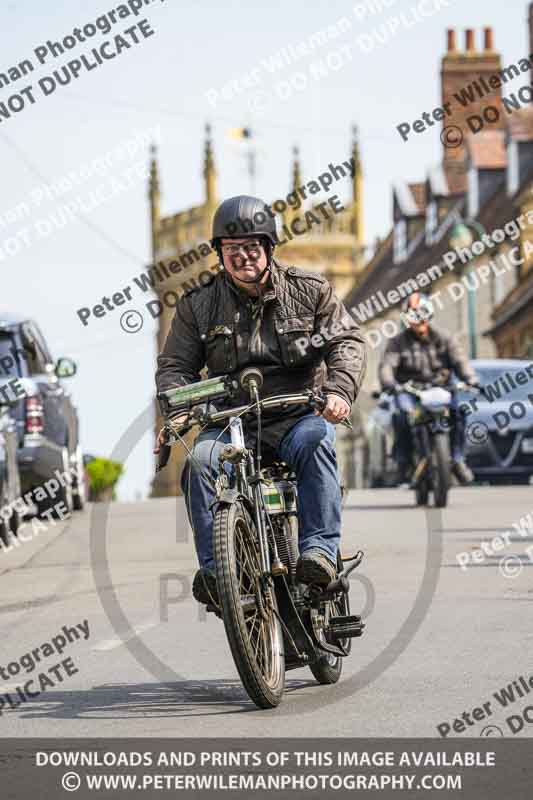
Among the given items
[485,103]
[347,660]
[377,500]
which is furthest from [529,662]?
[485,103]

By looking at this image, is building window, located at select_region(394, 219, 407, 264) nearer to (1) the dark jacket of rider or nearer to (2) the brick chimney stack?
(2) the brick chimney stack

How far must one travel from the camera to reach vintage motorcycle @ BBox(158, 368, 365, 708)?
7.04 m

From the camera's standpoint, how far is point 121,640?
9867 millimetres

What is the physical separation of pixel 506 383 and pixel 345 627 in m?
21.2

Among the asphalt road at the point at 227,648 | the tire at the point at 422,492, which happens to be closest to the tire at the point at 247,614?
the asphalt road at the point at 227,648

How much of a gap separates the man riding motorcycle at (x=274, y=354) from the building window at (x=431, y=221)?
61.1 meters

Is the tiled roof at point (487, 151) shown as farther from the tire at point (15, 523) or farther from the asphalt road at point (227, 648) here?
the asphalt road at point (227, 648)

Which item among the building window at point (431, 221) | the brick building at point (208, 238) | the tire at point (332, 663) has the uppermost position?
the brick building at point (208, 238)

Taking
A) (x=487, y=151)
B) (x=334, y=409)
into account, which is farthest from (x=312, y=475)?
(x=487, y=151)

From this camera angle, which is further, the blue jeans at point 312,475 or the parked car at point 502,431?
the parked car at point 502,431

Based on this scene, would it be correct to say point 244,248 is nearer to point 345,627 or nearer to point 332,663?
point 345,627

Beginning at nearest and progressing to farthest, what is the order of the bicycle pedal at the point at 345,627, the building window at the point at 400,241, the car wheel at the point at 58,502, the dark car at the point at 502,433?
1. the bicycle pedal at the point at 345,627
2. the car wheel at the point at 58,502
3. the dark car at the point at 502,433
4. the building window at the point at 400,241

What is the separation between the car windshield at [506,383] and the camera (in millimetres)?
27942
